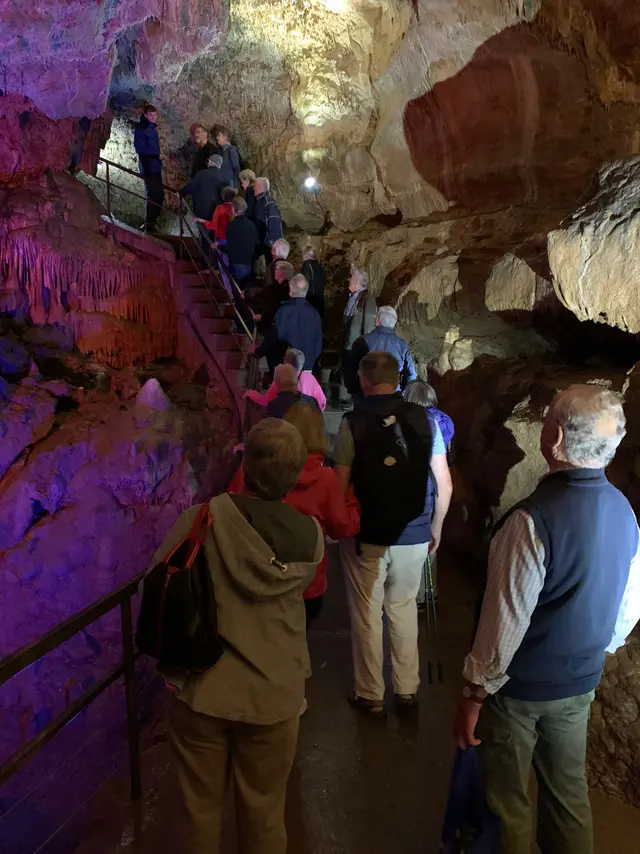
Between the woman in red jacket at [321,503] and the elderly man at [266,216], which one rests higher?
the elderly man at [266,216]

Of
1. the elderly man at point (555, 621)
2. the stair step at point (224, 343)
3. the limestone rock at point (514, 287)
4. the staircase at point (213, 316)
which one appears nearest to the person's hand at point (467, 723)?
the elderly man at point (555, 621)

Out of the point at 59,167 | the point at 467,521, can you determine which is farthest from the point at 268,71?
the point at 467,521

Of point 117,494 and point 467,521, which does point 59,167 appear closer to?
point 117,494

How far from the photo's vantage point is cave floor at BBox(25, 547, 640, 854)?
2633 millimetres

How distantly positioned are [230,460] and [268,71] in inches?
288

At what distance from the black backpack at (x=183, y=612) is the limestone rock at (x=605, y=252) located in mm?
2865

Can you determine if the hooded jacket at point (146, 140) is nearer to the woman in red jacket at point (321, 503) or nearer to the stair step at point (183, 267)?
the stair step at point (183, 267)

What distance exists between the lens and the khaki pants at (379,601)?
10.8ft

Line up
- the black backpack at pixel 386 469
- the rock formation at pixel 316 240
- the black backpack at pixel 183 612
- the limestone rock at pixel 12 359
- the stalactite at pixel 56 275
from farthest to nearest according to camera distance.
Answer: the limestone rock at pixel 12 359, the stalactite at pixel 56 275, the rock formation at pixel 316 240, the black backpack at pixel 386 469, the black backpack at pixel 183 612

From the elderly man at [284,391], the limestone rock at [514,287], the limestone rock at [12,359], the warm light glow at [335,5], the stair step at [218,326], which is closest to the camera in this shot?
the elderly man at [284,391]

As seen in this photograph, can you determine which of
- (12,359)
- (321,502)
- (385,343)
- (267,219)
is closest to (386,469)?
(321,502)

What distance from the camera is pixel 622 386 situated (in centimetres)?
401

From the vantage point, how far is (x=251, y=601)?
1.90 metres

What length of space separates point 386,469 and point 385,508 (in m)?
0.19
